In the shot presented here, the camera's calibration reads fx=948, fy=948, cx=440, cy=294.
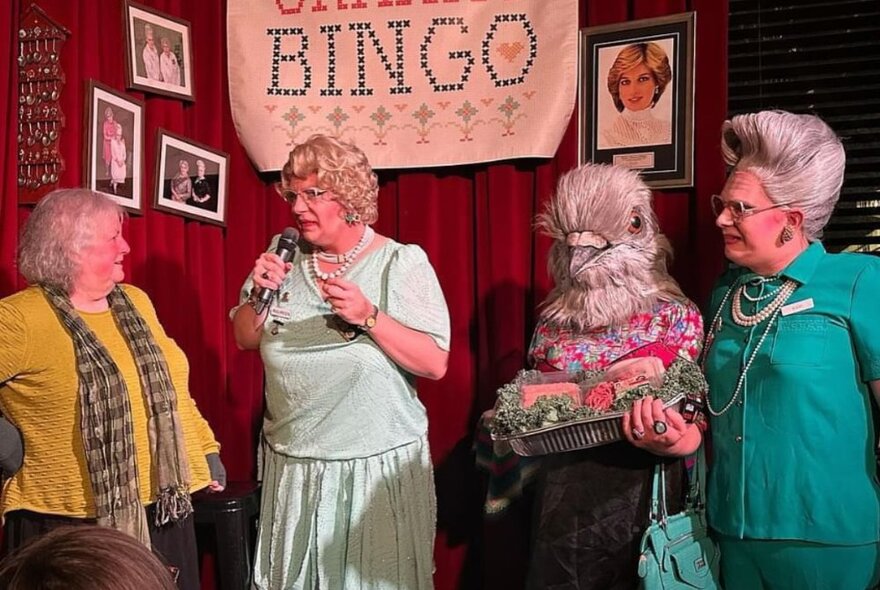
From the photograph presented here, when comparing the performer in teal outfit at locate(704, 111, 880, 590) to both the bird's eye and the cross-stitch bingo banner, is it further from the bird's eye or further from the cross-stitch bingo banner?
the cross-stitch bingo banner

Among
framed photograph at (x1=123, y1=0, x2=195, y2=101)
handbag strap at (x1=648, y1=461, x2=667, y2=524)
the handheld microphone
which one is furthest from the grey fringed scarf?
handbag strap at (x1=648, y1=461, x2=667, y2=524)

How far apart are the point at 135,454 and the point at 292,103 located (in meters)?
1.13

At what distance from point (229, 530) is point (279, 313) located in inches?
24.1

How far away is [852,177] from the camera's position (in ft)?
7.88

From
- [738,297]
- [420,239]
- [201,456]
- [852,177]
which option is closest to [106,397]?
[201,456]

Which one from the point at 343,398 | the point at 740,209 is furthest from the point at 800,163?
the point at 343,398

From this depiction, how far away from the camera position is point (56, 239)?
6.30 ft

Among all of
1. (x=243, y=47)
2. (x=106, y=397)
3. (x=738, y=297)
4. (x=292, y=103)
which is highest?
(x=243, y=47)

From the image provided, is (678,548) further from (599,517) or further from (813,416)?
(813,416)

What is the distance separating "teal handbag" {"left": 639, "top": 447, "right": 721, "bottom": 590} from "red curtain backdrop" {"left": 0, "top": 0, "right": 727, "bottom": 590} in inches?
21.4

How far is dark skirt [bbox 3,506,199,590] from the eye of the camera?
187 centimetres

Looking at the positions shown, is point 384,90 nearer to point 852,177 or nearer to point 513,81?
point 513,81

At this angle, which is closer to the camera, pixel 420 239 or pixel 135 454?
pixel 135 454

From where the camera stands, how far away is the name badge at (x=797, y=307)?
68.7 inches
